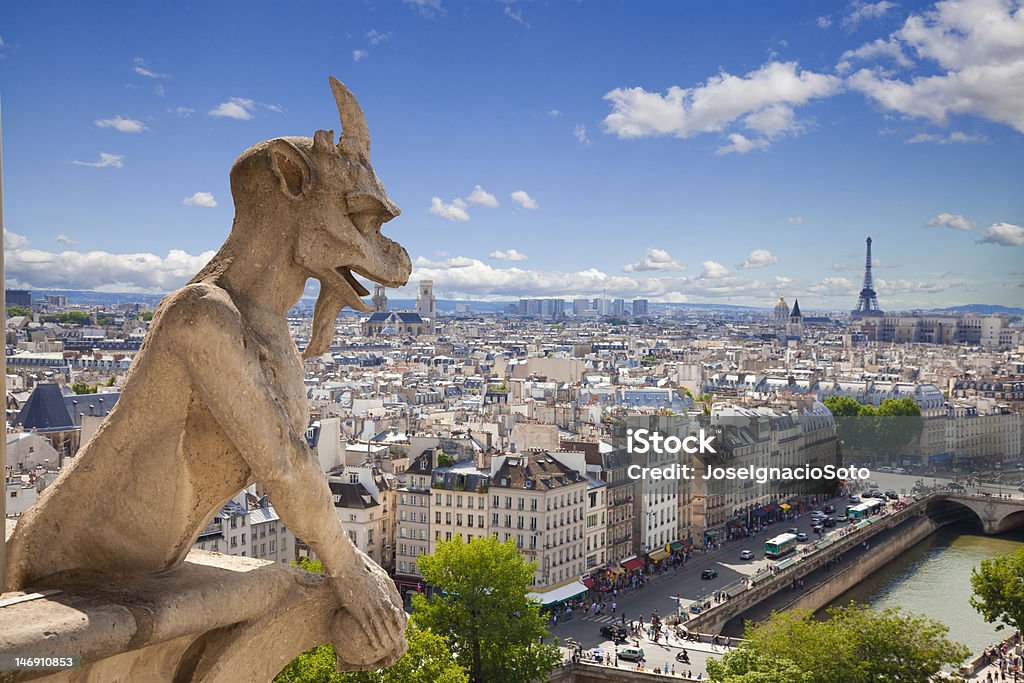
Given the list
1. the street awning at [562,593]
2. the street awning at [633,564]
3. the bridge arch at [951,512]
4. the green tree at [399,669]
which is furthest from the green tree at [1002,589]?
the bridge arch at [951,512]

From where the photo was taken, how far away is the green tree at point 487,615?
22328 millimetres

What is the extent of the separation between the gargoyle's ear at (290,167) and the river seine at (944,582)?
31.1 meters

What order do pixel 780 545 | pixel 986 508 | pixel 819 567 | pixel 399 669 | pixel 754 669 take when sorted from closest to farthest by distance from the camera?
pixel 399 669, pixel 754 669, pixel 819 567, pixel 780 545, pixel 986 508

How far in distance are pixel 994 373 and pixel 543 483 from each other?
73.4 m

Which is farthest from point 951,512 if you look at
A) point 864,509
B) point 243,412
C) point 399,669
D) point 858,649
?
point 243,412

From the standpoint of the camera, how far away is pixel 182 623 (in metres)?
3.44

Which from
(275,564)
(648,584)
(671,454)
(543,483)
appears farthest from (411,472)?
(275,564)

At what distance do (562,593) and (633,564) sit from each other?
570 centimetres

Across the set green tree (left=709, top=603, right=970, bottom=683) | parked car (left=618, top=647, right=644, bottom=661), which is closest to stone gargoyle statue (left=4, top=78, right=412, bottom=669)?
green tree (left=709, top=603, right=970, bottom=683)

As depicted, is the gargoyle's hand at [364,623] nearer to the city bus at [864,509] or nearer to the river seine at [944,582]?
the river seine at [944,582]

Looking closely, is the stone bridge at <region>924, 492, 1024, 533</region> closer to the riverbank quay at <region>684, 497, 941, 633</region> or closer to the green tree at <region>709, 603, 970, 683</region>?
the riverbank quay at <region>684, 497, 941, 633</region>

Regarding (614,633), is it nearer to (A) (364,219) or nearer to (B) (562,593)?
(B) (562,593)

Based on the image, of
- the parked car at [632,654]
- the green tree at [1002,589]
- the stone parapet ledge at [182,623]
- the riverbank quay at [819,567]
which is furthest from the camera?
the riverbank quay at [819,567]

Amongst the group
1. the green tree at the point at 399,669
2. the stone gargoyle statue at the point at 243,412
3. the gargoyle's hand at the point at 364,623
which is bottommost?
the green tree at the point at 399,669
